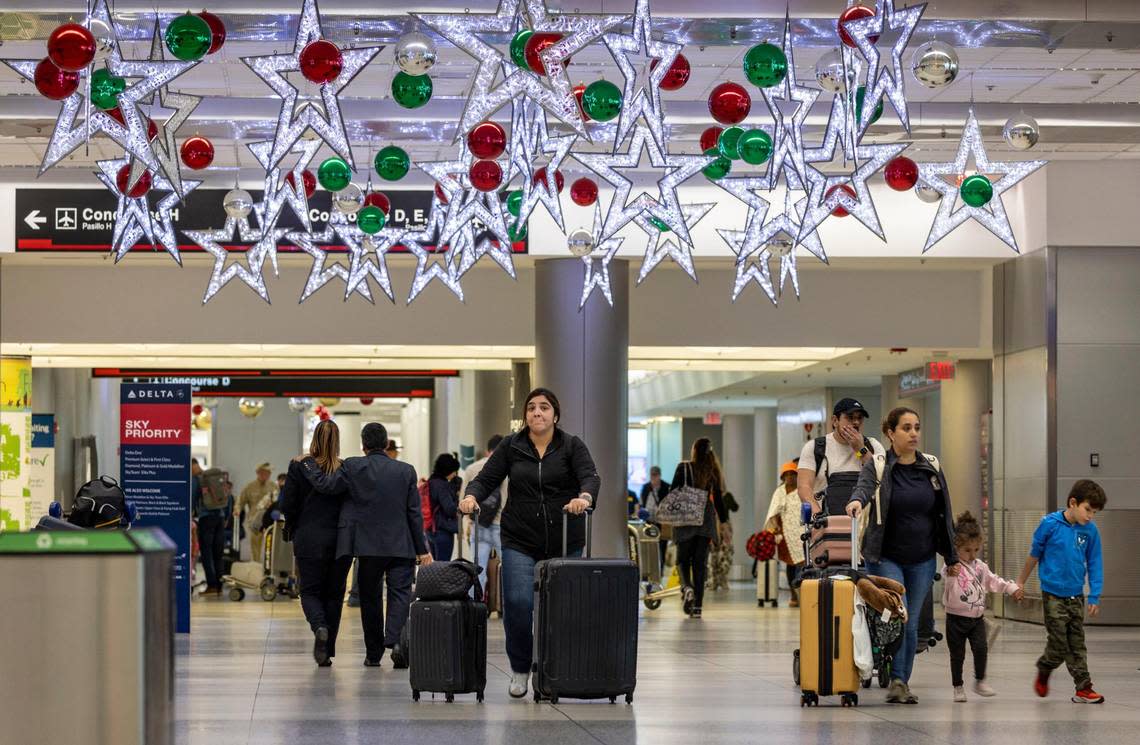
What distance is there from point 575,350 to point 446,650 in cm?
893

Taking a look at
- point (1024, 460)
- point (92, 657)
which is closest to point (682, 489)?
point (1024, 460)

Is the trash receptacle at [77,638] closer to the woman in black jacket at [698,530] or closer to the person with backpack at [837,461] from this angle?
the person with backpack at [837,461]

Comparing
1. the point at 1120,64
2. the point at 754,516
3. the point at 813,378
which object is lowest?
the point at 754,516

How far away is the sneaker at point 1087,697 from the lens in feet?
27.6

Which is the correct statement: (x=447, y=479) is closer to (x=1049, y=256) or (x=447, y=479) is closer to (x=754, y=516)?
(x=1049, y=256)

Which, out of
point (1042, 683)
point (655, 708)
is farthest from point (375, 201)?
point (1042, 683)

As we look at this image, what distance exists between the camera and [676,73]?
948cm

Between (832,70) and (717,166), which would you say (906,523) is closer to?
(832,70)

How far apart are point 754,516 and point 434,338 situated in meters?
13.6

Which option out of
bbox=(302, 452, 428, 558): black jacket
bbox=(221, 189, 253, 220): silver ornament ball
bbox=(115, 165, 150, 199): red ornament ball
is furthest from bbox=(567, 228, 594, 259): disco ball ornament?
bbox=(302, 452, 428, 558): black jacket

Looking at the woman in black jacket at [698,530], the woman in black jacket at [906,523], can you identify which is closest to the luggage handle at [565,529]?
the woman in black jacket at [906,523]

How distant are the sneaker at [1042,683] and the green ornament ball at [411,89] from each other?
4315 mm

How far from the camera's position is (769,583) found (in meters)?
18.2

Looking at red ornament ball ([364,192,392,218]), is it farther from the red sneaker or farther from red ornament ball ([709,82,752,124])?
the red sneaker
